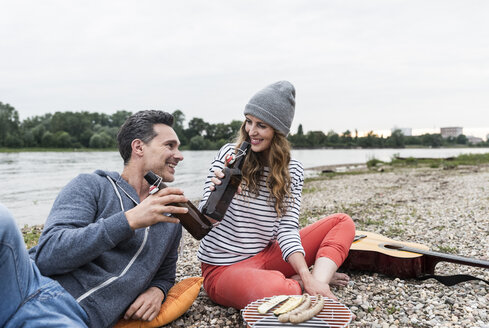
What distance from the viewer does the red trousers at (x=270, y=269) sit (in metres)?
3.26

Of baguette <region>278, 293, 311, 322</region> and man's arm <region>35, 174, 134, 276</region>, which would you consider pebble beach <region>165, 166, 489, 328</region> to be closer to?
baguette <region>278, 293, 311, 322</region>

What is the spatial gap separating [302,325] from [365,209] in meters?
8.51

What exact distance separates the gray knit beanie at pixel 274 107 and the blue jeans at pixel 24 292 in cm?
218

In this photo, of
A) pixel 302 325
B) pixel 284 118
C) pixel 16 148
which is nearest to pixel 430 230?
pixel 284 118

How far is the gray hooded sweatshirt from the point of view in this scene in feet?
7.95

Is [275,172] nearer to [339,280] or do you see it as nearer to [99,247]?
[339,280]

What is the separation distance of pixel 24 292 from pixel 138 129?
153 cm

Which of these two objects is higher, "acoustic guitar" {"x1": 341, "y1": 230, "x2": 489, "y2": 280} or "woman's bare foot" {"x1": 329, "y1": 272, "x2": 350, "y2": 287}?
"acoustic guitar" {"x1": 341, "y1": 230, "x2": 489, "y2": 280}

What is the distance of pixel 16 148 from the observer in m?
69.2

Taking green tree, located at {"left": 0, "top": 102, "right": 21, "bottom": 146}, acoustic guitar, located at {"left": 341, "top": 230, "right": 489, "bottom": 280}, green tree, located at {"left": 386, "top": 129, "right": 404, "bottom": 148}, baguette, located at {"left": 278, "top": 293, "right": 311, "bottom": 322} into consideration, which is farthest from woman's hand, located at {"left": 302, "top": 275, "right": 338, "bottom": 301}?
green tree, located at {"left": 386, "top": 129, "right": 404, "bottom": 148}

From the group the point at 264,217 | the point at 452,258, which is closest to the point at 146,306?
the point at 264,217

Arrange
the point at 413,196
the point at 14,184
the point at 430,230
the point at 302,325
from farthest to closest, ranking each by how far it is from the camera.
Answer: the point at 14,184, the point at 413,196, the point at 430,230, the point at 302,325

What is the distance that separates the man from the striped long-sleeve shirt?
46 centimetres

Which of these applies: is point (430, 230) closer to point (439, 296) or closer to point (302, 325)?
point (439, 296)
